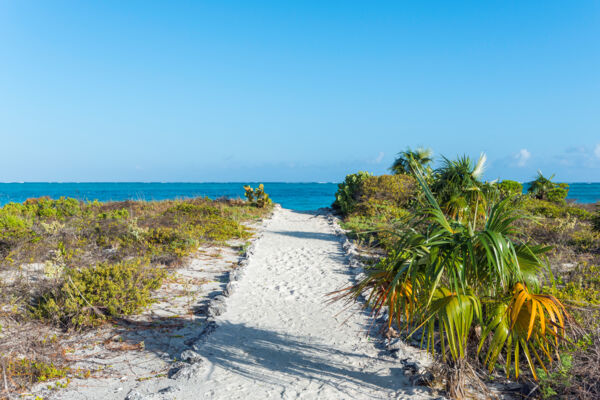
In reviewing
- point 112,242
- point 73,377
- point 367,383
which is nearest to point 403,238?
point 367,383

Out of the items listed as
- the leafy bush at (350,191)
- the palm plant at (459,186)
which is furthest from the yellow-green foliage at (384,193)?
the palm plant at (459,186)

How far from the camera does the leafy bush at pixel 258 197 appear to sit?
23.3m

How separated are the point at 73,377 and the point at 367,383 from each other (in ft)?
10.8

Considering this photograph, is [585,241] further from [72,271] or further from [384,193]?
[72,271]

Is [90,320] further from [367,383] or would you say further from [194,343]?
[367,383]

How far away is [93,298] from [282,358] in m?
3.08

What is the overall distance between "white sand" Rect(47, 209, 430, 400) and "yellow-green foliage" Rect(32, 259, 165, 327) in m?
1.49

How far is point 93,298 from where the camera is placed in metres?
5.52

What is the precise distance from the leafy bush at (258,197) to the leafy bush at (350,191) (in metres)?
4.73

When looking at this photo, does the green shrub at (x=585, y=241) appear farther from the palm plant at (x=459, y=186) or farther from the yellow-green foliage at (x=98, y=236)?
the yellow-green foliage at (x=98, y=236)

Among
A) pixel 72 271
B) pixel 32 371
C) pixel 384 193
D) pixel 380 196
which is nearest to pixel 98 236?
pixel 72 271

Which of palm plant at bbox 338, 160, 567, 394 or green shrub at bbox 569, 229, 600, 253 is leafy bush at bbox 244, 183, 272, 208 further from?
palm plant at bbox 338, 160, 567, 394

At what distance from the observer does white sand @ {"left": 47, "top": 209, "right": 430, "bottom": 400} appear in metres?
3.85

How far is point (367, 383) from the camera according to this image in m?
4.03
